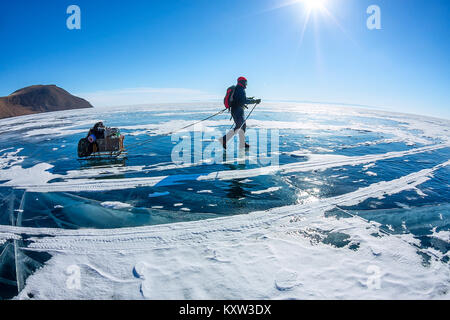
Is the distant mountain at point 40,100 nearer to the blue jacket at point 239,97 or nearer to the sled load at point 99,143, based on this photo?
the sled load at point 99,143

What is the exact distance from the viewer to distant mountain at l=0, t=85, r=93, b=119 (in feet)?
285

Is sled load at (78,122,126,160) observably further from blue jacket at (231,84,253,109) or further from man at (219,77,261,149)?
blue jacket at (231,84,253,109)

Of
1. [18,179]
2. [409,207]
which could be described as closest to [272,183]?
[409,207]

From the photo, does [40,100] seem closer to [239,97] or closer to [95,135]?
[95,135]

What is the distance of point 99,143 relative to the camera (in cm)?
760

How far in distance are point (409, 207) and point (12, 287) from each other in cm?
658

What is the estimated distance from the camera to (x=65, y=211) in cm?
404

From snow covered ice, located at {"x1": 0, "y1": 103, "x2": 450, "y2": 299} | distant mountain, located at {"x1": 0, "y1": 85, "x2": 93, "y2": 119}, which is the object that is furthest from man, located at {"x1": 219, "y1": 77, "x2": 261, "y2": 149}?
distant mountain, located at {"x1": 0, "y1": 85, "x2": 93, "y2": 119}

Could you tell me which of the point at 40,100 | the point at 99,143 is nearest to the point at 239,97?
the point at 99,143

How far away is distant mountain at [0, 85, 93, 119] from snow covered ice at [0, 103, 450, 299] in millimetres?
106753

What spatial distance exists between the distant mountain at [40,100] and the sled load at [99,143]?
102794 millimetres

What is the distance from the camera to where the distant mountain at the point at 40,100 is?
8686 centimetres

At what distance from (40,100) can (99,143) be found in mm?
123950
